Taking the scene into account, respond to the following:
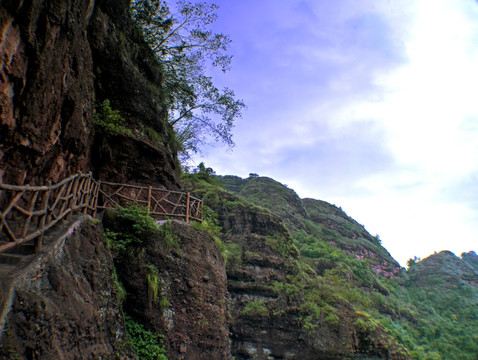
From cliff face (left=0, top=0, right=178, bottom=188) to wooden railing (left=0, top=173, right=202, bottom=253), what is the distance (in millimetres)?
495

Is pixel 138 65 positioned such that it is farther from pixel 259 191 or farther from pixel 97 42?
pixel 259 191

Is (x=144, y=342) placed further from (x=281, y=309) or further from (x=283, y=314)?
(x=281, y=309)

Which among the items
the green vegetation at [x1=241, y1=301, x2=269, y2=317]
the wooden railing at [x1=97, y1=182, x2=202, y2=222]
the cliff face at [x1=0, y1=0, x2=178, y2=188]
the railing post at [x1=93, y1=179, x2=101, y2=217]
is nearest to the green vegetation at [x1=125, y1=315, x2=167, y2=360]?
the railing post at [x1=93, y1=179, x2=101, y2=217]

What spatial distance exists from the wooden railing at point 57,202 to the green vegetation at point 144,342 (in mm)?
3474

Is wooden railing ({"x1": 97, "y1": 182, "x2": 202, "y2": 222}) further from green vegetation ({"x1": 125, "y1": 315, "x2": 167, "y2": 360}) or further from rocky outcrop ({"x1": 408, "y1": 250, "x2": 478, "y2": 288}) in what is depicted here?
rocky outcrop ({"x1": 408, "y1": 250, "x2": 478, "y2": 288})

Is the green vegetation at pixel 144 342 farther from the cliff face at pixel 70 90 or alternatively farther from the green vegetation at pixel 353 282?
the green vegetation at pixel 353 282

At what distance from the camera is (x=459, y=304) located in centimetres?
4894

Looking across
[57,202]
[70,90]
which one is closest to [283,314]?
[57,202]

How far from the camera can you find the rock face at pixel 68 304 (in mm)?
4098

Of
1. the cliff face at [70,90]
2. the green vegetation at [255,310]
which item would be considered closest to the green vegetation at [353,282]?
the green vegetation at [255,310]

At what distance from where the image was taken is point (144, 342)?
8.39m

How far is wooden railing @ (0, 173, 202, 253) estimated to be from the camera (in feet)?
A: 16.8

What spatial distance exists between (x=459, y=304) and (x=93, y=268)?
58625 mm

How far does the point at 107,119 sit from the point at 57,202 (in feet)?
16.8
